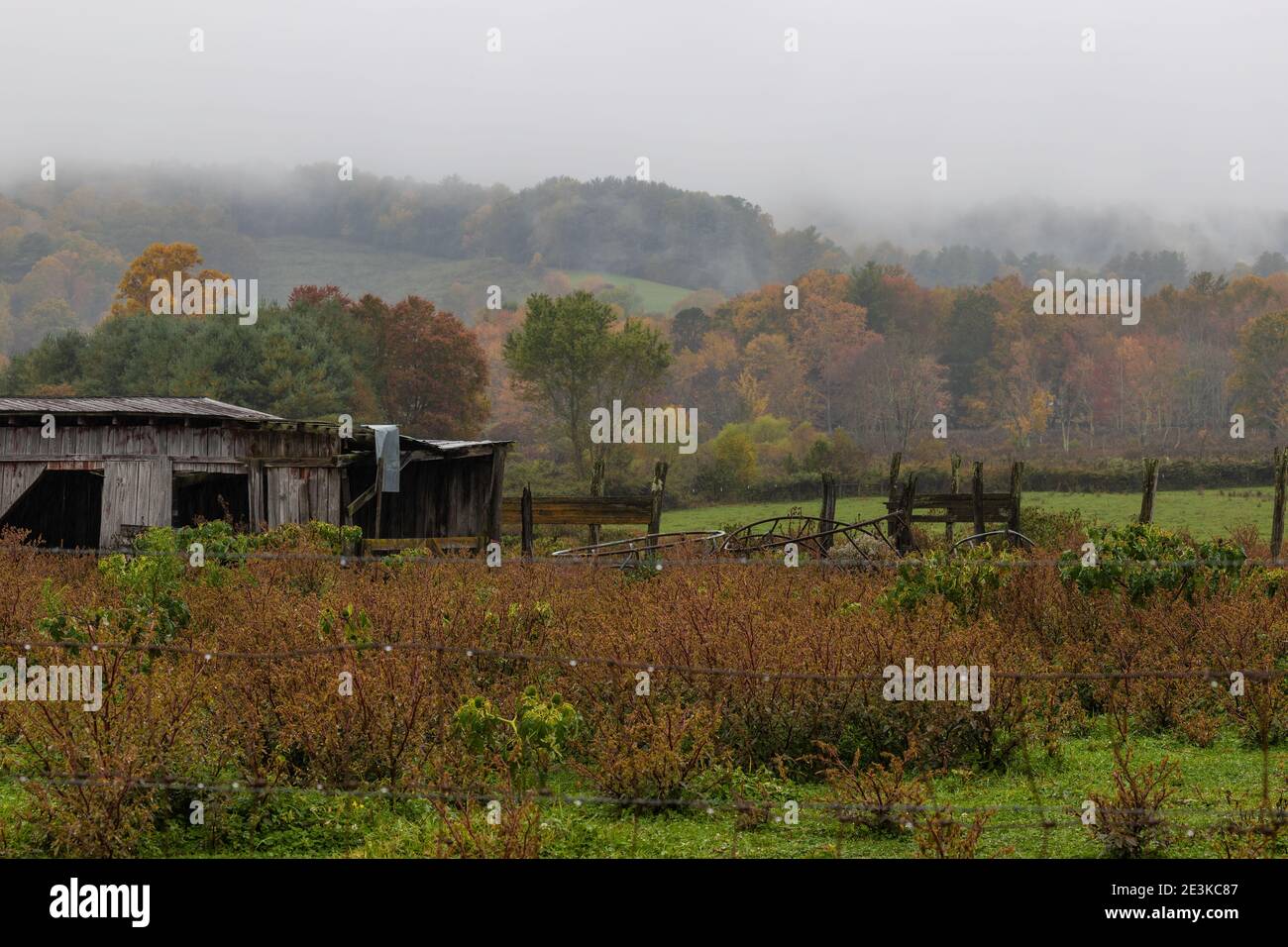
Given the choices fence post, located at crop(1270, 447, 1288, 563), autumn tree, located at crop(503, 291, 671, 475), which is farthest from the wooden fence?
autumn tree, located at crop(503, 291, 671, 475)

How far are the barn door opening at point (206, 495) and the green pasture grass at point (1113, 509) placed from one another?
53.0 feet

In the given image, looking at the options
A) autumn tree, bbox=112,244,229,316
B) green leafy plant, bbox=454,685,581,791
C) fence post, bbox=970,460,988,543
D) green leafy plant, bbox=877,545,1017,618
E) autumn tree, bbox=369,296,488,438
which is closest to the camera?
green leafy plant, bbox=454,685,581,791

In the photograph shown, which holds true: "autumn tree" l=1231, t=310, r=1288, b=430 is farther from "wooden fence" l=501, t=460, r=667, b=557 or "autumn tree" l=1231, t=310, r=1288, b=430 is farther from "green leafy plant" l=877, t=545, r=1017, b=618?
"green leafy plant" l=877, t=545, r=1017, b=618

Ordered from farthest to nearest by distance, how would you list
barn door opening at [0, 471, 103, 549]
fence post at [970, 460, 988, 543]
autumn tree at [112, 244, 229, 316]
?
autumn tree at [112, 244, 229, 316]
barn door opening at [0, 471, 103, 549]
fence post at [970, 460, 988, 543]

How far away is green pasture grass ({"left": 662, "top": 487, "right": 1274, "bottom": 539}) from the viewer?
3747 cm

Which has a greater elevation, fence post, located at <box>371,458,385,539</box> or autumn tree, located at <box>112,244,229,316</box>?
autumn tree, located at <box>112,244,229,316</box>

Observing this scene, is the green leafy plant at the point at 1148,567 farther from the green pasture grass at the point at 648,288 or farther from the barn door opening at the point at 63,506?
the green pasture grass at the point at 648,288

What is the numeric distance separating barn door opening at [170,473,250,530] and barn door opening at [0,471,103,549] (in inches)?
62.3

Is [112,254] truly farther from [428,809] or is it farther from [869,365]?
[428,809]

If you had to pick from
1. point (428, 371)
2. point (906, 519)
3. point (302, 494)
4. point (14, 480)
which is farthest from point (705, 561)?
point (428, 371)

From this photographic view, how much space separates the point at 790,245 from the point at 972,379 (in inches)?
3983
